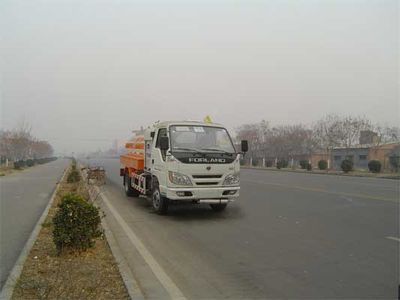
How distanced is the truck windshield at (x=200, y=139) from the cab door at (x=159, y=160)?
0.42 metres

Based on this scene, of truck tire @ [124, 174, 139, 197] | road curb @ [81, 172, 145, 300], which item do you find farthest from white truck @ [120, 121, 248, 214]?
truck tire @ [124, 174, 139, 197]

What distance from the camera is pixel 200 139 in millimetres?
11477

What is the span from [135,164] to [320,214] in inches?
264

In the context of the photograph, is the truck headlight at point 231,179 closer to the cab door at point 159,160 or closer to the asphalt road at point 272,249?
the asphalt road at point 272,249

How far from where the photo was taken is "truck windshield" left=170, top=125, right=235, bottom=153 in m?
11.2

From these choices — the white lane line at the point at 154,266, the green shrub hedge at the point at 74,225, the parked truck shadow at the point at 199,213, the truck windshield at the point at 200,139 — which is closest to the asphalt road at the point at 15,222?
the green shrub hedge at the point at 74,225

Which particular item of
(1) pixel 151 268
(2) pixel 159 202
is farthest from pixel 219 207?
(1) pixel 151 268

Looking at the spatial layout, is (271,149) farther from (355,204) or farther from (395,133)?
(355,204)

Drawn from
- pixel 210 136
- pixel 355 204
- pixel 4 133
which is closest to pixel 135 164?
pixel 210 136

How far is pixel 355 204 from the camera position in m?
13.4

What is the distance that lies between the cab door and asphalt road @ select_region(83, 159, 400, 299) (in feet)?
3.59

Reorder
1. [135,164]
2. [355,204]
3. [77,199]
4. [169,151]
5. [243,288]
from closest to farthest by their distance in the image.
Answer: [243,288], [77,199], [169,151], [355,204], [135,164]

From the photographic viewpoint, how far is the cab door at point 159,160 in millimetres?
11250

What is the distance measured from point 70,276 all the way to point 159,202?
6.06 m
